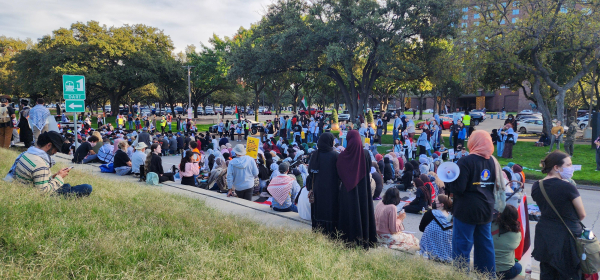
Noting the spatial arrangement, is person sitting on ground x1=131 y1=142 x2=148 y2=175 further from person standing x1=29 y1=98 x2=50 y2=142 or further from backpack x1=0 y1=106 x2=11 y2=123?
backpack x1=0 y1=106 x2=11 y2=123

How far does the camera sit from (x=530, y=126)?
28.5m

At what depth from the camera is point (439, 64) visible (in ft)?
80.4

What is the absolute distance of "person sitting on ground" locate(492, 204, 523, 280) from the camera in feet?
15.2

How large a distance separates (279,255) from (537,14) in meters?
21.2

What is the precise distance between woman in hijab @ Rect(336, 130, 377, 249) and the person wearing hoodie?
3905 millimetres

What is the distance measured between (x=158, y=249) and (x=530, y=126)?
30.7 meters

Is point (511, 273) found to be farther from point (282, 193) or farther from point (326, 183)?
point (282, 193)

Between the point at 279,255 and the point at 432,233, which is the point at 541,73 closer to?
the point at 432,233

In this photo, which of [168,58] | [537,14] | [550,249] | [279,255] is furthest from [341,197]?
[168,58]

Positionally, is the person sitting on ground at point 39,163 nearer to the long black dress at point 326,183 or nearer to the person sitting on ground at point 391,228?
the long black dress at point 326,183

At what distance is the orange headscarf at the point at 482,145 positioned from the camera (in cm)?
414

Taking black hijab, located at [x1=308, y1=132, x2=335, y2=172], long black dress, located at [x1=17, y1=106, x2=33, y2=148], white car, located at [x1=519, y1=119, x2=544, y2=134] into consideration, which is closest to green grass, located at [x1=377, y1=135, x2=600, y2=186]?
white car, located at [x1=519, y1=119, x2=544, y2=134]

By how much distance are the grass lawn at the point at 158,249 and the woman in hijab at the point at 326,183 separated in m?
0.29

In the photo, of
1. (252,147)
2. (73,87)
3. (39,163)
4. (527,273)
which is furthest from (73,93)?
(527,273)
